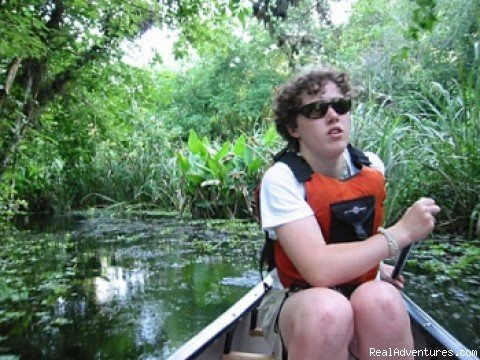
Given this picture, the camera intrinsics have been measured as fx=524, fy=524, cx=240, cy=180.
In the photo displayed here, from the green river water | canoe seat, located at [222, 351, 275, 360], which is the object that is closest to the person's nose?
canoe seat, located at [222, 351, 275, 360]

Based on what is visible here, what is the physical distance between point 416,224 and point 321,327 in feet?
1.21

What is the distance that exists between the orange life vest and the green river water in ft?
3.95

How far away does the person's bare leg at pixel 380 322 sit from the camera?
53.0 inches

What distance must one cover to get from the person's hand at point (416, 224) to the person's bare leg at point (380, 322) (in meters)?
0.15

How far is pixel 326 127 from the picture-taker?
A: 1.52 meters

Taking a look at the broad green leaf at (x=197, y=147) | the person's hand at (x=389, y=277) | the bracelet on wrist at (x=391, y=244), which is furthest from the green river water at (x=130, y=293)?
the broad green leaf at (x=197, y=147)

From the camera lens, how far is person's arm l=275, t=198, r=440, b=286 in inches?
52.4

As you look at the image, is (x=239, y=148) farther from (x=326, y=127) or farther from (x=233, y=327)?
(x=326, y=127)

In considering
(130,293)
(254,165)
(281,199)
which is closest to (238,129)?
(254,165)

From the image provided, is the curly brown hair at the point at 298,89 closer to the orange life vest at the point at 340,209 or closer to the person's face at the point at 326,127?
the person's face at the point at 326,127

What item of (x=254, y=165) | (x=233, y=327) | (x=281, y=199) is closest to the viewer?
(x=281, y=199)

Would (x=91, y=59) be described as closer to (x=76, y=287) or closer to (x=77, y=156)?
(x=77, y=156)

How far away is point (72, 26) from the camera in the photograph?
19.0 ft

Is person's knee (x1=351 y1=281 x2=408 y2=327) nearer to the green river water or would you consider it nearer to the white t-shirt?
the white t-shirt
